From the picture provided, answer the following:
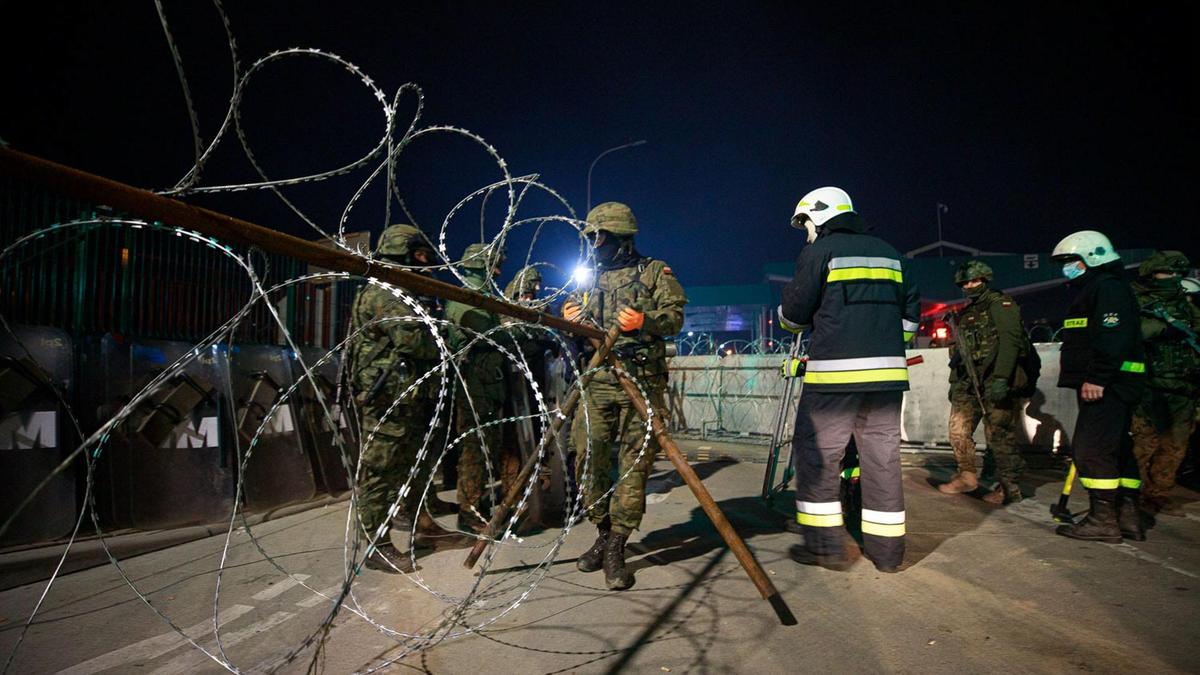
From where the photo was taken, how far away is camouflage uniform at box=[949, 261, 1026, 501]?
203 inches

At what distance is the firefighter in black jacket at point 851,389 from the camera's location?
3.40 m

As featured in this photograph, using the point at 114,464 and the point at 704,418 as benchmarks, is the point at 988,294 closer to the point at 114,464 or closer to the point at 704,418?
the point at 704,418

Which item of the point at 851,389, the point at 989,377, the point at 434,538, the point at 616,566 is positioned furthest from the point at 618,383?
the point at 989,377

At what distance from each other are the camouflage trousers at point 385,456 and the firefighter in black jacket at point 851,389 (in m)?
2.64

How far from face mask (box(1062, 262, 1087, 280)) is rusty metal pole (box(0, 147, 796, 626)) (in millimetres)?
3752

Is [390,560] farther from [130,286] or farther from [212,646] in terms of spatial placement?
[130,286]

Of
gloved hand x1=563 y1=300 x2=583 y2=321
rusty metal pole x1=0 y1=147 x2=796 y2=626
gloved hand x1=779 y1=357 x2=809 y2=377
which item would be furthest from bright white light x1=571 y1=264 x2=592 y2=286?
gloved hand x1=779 y1=357 x2=809 y2=377

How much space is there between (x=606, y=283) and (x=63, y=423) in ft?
14.4

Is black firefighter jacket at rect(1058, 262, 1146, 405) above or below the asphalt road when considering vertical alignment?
above

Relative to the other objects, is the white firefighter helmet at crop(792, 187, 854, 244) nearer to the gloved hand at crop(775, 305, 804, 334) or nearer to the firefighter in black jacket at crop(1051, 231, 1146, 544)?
the gloved hand at crop(775, 305, 804, 334)

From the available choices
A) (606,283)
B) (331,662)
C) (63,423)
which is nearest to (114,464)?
(63,423)

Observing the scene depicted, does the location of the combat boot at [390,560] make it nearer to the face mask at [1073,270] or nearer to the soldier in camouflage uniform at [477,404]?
the soldier in camouflage uniform at [477,404]

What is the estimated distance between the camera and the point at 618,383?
361cm

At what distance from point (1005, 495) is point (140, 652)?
642 centimetres
